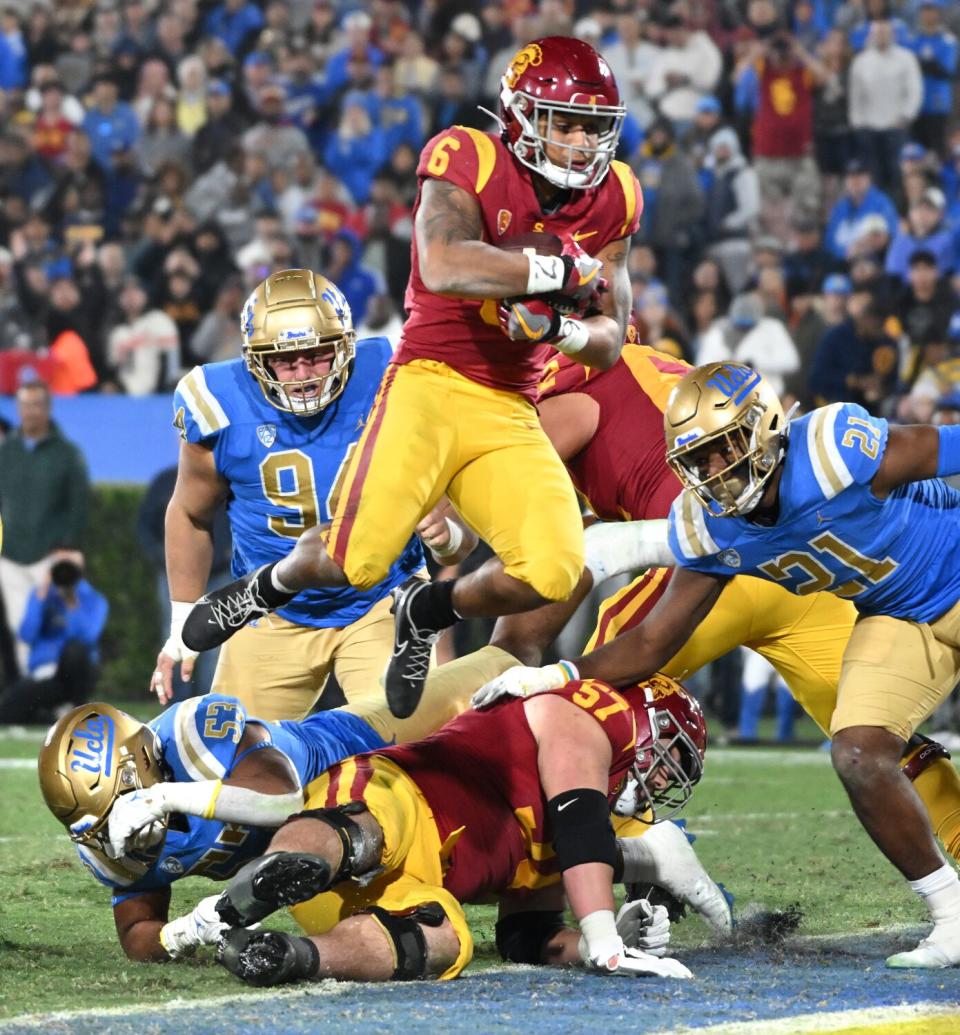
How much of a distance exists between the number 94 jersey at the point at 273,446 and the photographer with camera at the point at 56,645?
4.74m

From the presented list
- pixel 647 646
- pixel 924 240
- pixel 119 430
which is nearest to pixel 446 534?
pixel 647 646

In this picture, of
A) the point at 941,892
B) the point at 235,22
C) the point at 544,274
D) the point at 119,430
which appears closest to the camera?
the point at 941,892

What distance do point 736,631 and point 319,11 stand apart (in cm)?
987

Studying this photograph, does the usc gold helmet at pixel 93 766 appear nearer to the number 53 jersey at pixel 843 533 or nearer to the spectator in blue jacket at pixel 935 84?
the number 53 jersey at pixel 843 533

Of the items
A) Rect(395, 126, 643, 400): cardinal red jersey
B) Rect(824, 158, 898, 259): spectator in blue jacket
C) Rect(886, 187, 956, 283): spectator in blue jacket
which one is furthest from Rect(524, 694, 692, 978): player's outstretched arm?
Rect(824, 158, 898, 259): spectator in blue jacket

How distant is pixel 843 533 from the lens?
426 centimetres

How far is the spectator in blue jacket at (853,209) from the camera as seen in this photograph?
11617 millimetres

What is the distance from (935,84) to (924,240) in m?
1.65

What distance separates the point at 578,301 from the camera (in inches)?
178

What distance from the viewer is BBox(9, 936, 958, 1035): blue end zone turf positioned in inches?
129

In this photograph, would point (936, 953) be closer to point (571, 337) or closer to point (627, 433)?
point (571, 337)

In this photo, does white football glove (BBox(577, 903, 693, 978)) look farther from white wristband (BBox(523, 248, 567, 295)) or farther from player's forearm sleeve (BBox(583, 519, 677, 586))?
white wristband (BBox(523, 248, 567, 295))

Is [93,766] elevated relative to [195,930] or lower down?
elevated

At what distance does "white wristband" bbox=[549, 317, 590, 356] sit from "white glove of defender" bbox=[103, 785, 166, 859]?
1.54m
